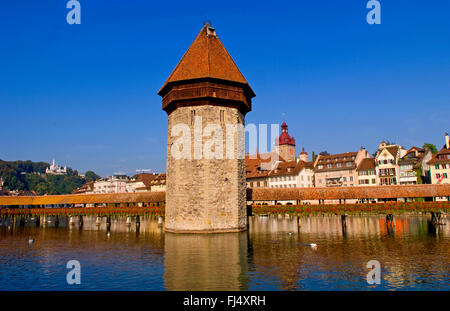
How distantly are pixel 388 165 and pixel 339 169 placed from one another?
7.77 m

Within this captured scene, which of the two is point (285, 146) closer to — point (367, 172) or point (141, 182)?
point (367, 172)

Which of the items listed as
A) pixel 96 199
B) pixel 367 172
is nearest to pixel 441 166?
pixel 367 172

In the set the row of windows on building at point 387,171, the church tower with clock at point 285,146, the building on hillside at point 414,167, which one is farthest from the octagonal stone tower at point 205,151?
the church tower with clock at point 285,146

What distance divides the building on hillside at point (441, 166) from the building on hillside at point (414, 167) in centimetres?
234

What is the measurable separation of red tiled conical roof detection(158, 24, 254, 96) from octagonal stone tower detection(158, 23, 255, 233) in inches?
3.0

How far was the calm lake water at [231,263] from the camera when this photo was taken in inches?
444

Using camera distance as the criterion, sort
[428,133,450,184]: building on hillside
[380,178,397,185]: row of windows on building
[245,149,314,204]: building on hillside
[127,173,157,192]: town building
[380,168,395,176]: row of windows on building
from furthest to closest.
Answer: [127,173,157,192]: town building < [245,149,314,204]: building on hillside < [380,168,395,176]: row of windows on building < [380,178,397,185]: row of windows on building < [428,133,450,184]: building on hillside

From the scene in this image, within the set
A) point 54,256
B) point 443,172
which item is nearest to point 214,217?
point 54,256

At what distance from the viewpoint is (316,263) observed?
14.1m

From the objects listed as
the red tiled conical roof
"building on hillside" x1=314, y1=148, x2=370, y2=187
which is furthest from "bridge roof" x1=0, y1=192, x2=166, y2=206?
"building on hillside" x1=314, y1=148, x2=370, y2=187

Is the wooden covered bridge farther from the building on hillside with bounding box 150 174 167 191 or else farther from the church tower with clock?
the church tower with clock

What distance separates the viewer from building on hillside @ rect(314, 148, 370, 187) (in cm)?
5462

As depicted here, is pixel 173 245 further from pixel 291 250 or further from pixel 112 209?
pixel 112 209

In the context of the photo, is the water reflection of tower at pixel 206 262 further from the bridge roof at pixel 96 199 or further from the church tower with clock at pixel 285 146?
the church tower with clock at pixel 285 146
